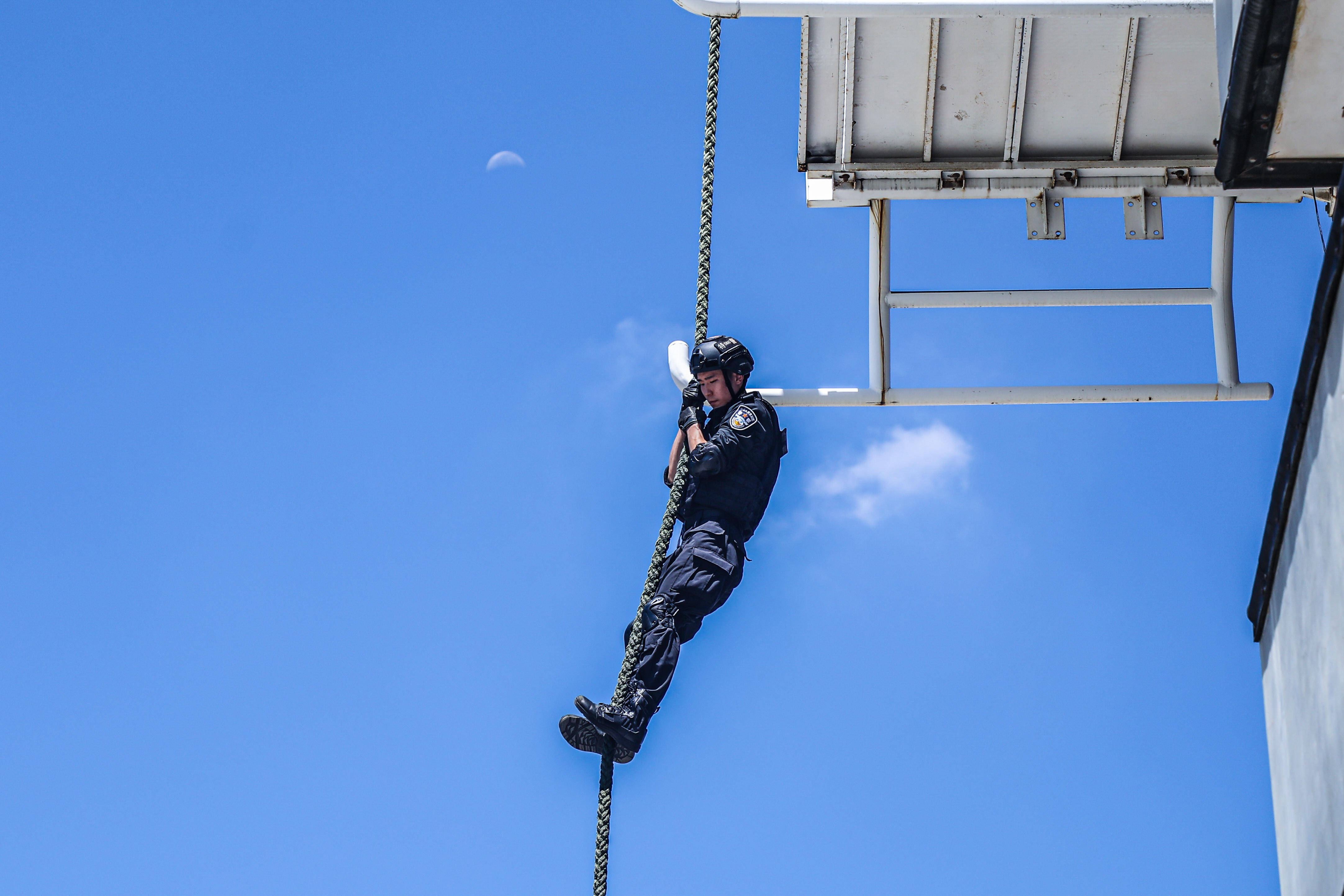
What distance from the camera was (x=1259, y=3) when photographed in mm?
5219

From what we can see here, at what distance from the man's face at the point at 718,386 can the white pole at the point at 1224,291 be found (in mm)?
2803

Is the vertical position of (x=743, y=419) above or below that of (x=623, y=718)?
above

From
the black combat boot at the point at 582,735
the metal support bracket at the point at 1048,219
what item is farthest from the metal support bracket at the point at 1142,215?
the black combat boot at the point at 582,735

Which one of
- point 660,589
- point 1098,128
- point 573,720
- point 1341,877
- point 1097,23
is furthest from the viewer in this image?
point 1098,128

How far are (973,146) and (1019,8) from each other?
152cm

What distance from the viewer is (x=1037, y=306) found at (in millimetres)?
8734

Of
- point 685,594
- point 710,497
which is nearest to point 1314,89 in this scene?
point 710,497

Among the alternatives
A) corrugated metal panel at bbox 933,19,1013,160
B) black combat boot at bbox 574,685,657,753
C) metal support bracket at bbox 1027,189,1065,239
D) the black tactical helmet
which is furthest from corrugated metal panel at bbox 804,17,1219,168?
black combat boot at bbox 574,685,657,753

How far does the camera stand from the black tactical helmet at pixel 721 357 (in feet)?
25.3

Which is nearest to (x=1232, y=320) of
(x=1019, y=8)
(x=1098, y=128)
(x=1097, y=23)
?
(x=1098, y=128)

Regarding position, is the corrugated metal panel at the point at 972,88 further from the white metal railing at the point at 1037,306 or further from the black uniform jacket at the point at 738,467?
the black uniform jacket at the point at 738,467

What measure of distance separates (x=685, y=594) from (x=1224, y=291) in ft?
12.0

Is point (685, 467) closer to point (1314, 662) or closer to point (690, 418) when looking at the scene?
point (690, 418)

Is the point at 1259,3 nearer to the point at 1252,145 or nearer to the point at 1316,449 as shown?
the point at 1252,145
